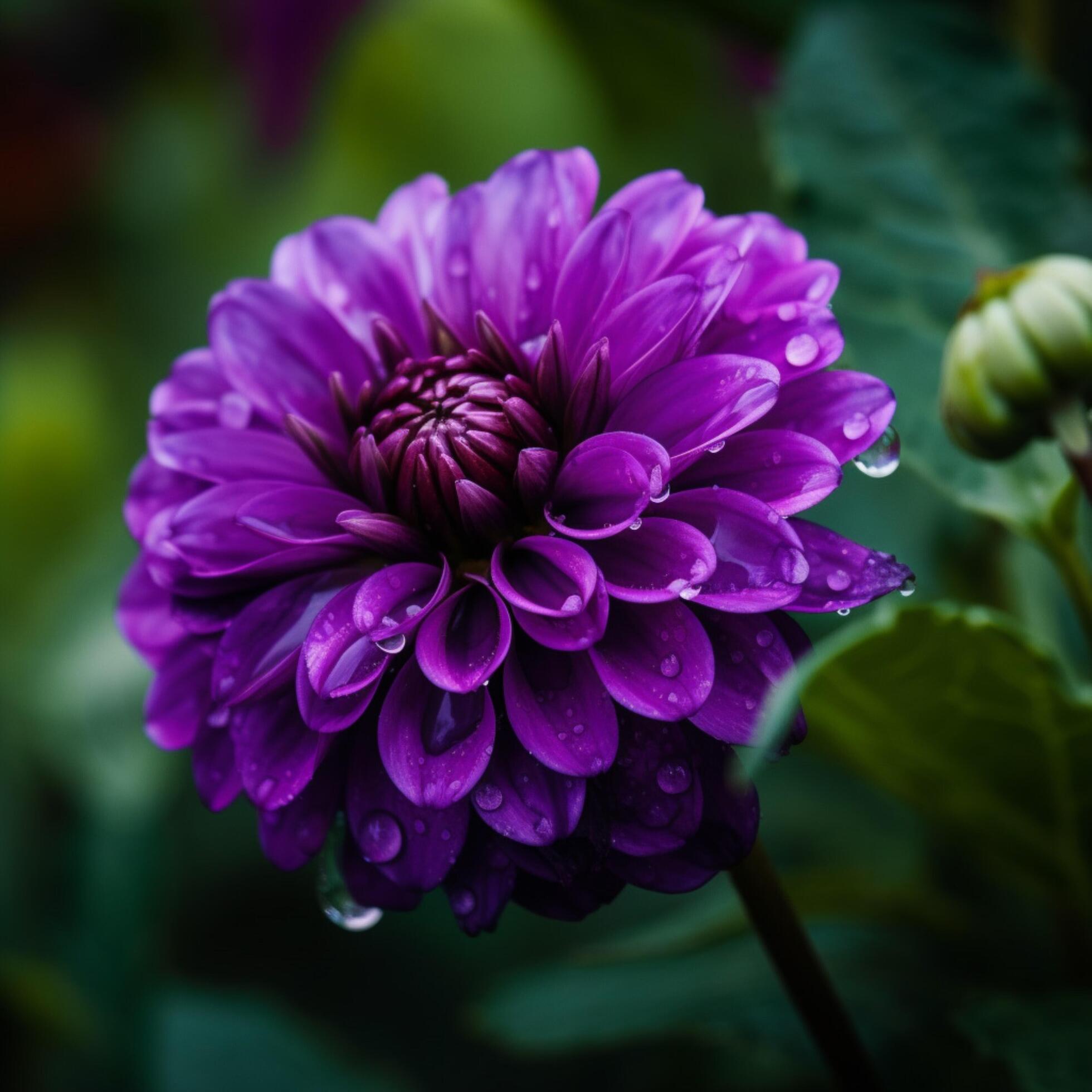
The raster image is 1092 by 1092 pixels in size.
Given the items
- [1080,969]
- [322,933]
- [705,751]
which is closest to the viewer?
[705,751]

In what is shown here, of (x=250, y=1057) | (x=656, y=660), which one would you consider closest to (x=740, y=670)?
(x=656, y=660)

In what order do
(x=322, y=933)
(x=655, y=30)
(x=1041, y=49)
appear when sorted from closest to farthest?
(x=1041, y=49) → (x=322, y=933) → (x=655, y=30)

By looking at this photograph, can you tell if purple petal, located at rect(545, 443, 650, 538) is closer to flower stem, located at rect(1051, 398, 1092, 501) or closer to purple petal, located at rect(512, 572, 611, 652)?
purple petal, located at rect(512, 572, 611, 652)

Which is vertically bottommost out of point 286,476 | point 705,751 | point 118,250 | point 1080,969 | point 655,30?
point 1080,969

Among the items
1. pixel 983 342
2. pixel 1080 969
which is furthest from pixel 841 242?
pixel 1080 969

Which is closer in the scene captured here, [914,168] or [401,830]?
[401,830]

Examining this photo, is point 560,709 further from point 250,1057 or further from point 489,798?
point 250,1057

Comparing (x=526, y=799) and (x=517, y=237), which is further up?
(x=517, y=237)

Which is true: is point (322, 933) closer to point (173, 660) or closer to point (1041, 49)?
point (173, 660)
